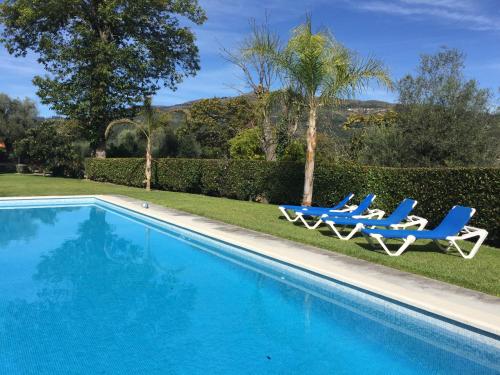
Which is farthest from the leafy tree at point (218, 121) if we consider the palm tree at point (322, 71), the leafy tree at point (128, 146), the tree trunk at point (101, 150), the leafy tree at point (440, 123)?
the palm tree at point (322, 71)

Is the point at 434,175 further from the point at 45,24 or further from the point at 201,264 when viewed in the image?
the point at 45,24

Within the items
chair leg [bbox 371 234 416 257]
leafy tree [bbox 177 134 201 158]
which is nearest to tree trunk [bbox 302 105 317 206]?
chair leg [bbox 371 234 416 257]

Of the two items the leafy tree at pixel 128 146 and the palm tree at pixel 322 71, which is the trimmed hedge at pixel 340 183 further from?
the leafy tree at pixel 128 146

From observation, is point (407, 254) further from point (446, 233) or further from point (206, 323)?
point (206, 323)

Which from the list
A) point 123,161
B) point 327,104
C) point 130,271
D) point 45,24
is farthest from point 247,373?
point 45,24

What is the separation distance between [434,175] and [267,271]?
19.3 ft

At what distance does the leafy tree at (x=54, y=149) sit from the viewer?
35156 millimetres

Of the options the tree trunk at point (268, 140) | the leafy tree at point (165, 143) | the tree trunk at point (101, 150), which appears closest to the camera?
the tree trunk at point (268, 140)

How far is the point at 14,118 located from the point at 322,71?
4039cm

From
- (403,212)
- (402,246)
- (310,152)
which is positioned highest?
(310,152)

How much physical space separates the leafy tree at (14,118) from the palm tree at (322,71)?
38558mm

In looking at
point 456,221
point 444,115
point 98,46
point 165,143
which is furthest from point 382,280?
point 165,143

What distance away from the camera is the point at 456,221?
8.48m

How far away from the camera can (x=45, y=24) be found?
1160 inches
